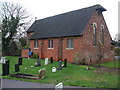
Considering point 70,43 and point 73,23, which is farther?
point 73,23

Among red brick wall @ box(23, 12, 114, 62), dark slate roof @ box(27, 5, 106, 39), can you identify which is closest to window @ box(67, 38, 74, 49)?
red brick wall @ box(23, 12, 114, 62)

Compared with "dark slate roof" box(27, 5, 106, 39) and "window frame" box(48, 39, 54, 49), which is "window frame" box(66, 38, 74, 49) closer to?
"dark slate roof" box(27, 5, 106, 39)

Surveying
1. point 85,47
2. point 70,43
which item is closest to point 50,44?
point 70,43

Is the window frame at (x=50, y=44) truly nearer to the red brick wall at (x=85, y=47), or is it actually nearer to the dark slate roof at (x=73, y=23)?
the red brick wall at (x=85, y=47)

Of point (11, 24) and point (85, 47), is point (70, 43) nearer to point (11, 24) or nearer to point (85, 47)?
point (85, 47)

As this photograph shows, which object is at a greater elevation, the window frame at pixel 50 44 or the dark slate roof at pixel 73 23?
the dark slate roof at pixel 73 23

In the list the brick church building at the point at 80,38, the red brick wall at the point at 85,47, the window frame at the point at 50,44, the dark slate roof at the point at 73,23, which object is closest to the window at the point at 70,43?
the brick church building at the point at 80,38

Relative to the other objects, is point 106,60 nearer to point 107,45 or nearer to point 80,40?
point 107,45

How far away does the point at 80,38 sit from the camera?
19.5 metres

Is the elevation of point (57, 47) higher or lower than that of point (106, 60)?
higher

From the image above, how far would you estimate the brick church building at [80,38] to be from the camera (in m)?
19.7

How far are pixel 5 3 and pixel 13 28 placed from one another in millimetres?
8649

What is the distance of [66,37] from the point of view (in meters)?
21.4

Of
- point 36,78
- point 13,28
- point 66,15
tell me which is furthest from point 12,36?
point 36,78
